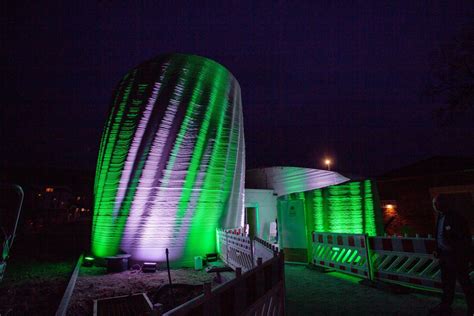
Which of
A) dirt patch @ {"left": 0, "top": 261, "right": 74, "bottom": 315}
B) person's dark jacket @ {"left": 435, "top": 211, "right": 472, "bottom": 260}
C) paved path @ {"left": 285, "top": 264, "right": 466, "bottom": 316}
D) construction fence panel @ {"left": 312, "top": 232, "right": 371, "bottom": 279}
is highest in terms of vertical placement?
person's dark jacket @ {"left": 435, "top": 211, "right": 472, "bottom": 260}

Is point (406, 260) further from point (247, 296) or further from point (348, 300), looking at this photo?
point (247, 296)

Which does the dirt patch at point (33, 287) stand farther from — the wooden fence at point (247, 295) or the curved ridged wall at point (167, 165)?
the wooden fence at point (247, 295)

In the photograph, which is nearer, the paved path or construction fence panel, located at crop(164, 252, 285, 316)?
construction fence panel, located at crop(164, 252, 285, 316)

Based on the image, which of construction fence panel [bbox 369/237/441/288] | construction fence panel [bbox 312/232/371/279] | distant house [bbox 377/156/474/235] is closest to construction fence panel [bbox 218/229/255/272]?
construction fence panel [bbox 312/232/371/279]

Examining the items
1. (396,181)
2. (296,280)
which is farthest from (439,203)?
(396,181)

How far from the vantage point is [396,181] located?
13.1 meters

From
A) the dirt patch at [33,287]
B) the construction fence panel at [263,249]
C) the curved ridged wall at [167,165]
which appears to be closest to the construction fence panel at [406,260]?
the construction fence panel at [263,249]

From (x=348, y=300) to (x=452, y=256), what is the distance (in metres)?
1.96

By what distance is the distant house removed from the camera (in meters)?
11.1

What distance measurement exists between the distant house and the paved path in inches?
317

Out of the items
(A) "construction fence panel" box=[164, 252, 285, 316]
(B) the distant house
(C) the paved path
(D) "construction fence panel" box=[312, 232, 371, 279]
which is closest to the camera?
(A) "construction fence panel" box=[164, 252, 285, 316]

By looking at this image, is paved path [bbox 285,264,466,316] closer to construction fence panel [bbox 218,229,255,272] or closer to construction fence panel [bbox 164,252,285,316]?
construction fence panel [bbox 218,229,255,272]

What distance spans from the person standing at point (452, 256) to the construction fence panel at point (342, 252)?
244cm

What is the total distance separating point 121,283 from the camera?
702 cm
